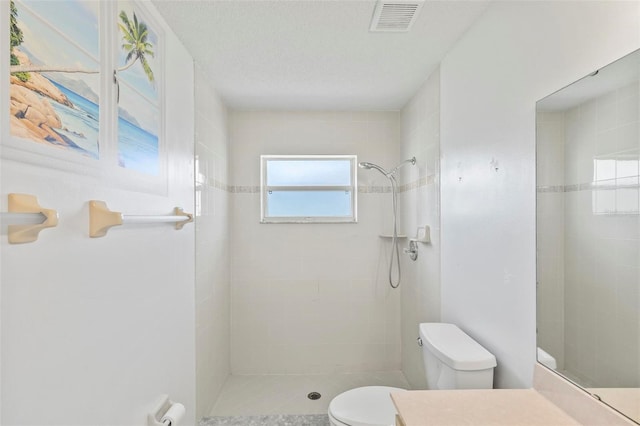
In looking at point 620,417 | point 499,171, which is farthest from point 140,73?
point 620,417

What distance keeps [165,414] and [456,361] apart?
Result: 123 cm

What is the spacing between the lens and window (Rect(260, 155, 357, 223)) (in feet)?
9.77

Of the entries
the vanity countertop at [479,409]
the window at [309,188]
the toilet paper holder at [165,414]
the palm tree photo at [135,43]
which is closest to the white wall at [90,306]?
the toilet paper holder at [165,414]

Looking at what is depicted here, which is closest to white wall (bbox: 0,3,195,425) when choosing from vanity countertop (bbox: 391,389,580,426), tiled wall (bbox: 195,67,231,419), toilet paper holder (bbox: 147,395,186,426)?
toilet paper holder (bbox: 147,395,186,426)

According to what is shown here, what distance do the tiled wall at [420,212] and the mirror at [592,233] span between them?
98 cm

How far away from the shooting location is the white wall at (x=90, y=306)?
78 centimetres

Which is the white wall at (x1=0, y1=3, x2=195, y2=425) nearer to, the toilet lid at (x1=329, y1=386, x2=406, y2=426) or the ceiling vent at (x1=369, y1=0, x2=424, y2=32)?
the toilet lid at (x1=329, y1=386, x2=406, y2=426)

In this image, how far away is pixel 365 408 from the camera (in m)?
1.77

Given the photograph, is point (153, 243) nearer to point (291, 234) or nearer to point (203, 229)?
point (203, 229)

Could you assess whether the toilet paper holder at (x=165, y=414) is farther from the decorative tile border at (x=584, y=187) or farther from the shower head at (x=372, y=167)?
the shower head at (x=372, y=167)

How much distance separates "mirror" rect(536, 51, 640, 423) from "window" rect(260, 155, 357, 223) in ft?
6.33

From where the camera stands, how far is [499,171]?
1.40 m

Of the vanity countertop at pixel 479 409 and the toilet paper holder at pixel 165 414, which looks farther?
the toilet paper holder at pixel 165 414

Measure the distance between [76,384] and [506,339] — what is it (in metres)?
1.50
